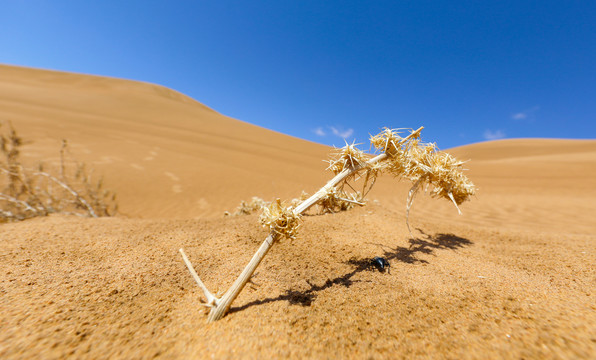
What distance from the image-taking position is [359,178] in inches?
67.7

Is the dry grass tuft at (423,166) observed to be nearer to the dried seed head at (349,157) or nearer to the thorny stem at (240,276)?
the dried seed head at (349,157)

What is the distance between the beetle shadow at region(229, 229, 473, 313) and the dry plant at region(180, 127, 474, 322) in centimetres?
28

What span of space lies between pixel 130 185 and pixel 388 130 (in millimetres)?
8183

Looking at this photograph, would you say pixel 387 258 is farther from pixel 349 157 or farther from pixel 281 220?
pixel 281 220

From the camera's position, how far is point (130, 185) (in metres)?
7.25

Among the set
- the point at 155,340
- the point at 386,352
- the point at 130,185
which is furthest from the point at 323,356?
the point at 130,185

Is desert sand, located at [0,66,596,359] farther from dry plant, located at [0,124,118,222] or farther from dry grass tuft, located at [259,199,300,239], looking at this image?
dry plant, located at [0,124,118,222]

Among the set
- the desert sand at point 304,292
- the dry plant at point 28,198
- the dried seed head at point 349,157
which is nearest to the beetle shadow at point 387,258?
the desert sand at point 304,292

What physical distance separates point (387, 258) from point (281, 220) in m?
1.45

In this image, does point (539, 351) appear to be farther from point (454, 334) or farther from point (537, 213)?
point (537, 213)

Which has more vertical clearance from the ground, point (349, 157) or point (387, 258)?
point (349, 157)

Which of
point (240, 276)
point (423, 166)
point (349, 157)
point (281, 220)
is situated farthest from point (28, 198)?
point (423, 166)

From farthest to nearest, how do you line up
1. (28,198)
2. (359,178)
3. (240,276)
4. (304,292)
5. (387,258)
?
(28,198)
(387,258)
(359,178)
(304,292)
(240,276)

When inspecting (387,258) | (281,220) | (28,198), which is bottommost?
(28,198)
